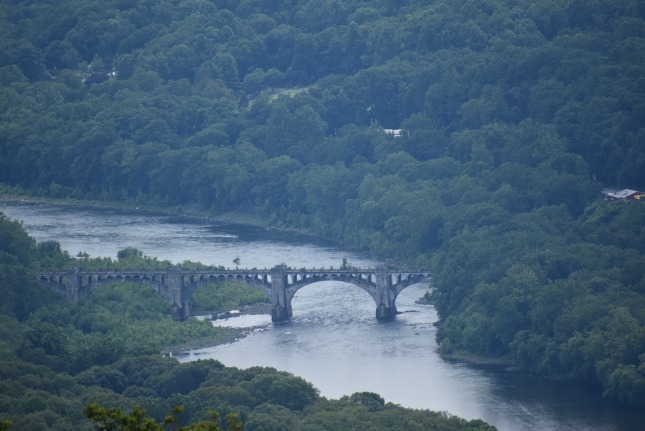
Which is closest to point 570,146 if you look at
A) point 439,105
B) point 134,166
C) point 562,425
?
point 439,105

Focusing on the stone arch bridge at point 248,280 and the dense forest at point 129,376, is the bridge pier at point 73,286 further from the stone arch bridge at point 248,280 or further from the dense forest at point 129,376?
the dense forest at point 129,376

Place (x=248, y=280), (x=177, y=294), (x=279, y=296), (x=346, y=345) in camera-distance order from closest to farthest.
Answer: (x=346, y=345) → (x=279, y=296) → (x=177, y=294) → (x=248, y=280)

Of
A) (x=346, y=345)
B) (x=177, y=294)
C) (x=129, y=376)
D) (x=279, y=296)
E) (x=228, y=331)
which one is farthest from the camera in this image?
(x=177, y=294)

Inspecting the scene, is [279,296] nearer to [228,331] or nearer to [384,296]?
[228,331]

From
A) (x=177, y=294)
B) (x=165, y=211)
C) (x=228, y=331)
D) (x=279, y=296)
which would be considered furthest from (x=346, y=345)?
(x=165, y=211)

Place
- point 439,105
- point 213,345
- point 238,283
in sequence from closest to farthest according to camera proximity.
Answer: point 213,345 < point 238,283 < point 439,105

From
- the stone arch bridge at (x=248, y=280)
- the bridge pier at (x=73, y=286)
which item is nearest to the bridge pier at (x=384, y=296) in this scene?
the stone arch bridge at (x=248, y=280)

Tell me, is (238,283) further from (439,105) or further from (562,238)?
(439,105)

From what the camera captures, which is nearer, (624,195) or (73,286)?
(73,286)
